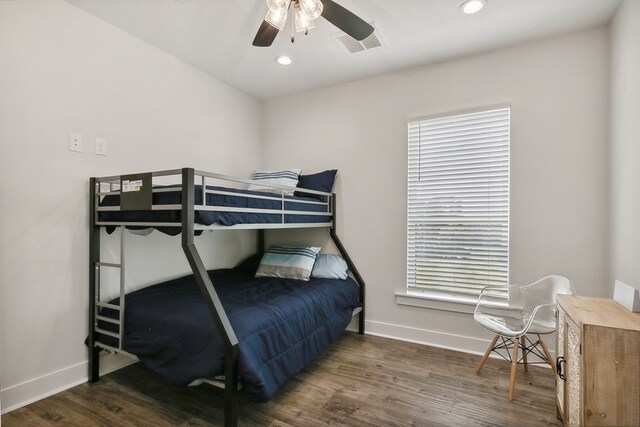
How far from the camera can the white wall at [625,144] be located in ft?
5.68

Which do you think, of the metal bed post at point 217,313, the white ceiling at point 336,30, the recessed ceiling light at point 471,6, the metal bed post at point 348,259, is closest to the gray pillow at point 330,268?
the metal bed post at point 348,259

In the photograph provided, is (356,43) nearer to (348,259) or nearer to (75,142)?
(348,259)

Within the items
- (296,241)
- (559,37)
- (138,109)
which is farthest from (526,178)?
(138,109)

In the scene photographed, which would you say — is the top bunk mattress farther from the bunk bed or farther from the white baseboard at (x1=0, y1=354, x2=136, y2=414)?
the white baseboard at (x1=0, y1=354, x2=136, y2=414)

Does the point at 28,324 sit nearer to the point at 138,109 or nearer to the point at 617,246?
the point at 138,109

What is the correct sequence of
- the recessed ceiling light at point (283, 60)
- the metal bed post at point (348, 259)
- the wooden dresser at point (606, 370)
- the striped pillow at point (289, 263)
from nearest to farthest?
the wooden dresser at point (606, 370), the recessed ceiling light at point (283, 60), the striped pillow at point (289, 263), the metal bed post at point (348, 259)

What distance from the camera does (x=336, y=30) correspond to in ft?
7.52

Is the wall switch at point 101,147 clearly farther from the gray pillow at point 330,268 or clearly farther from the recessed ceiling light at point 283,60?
the gray pillow at point 330,268

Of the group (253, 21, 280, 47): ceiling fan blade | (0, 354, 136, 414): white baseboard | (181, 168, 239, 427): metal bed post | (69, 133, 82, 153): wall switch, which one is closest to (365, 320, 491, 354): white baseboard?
(181, 168, 239, 427): metal bed post

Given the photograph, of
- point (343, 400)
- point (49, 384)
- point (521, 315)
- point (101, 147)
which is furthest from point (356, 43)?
point (49, 384)

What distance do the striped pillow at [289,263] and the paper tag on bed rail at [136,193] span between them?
1.36m

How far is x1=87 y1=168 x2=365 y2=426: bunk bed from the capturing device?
1607mm

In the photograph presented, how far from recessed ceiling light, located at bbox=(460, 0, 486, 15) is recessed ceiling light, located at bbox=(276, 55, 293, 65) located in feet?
4.61

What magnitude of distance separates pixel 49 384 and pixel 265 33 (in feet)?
8.41
